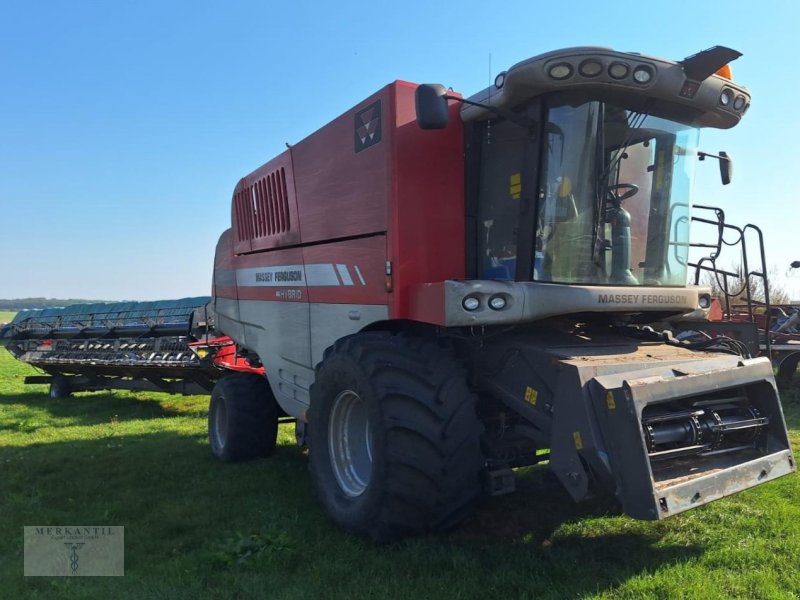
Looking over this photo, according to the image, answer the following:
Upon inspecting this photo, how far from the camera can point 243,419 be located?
21.2 feet

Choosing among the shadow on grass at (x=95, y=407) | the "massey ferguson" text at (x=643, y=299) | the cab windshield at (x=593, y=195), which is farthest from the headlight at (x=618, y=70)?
the shadow on grass at (x=95, y=407)

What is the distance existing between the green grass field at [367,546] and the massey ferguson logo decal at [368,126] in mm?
2684

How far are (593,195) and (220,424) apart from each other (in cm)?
483

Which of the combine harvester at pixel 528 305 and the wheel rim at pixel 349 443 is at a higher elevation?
the combine harvester at pixel 528 305

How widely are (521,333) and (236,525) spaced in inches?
96.8

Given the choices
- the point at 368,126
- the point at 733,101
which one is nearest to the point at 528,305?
the point at 368,126

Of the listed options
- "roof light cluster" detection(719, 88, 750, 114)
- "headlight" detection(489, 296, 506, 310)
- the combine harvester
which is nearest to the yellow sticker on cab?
the combine harvester

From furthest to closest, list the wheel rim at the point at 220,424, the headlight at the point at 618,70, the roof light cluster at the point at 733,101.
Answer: the wheel rim at the point at 220,424, the roof light cluster at the point at 733,101, the headlight at the point at 618,70

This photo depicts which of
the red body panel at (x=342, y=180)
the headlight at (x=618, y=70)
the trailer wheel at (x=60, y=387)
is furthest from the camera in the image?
the trailer wheel at (x=60, y=387)

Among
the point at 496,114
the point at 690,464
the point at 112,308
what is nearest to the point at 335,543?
the point at 690,464

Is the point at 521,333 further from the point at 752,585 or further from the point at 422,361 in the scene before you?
the point at 752,585

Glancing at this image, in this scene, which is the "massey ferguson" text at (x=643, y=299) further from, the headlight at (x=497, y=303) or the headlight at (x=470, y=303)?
the headlight at (x=470, y=303)

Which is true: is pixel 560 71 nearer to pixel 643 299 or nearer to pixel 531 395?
pixel 643 299

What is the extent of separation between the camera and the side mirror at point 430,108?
355cm
